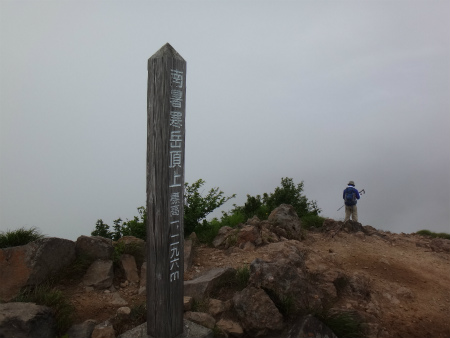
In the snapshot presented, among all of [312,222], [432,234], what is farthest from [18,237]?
[432,234]

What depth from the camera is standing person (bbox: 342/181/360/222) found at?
42.3 ft

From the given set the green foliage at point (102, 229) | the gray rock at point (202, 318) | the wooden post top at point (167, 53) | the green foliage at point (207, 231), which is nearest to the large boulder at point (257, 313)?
the gray rock at point (202, 318)

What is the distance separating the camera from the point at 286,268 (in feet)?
19.5

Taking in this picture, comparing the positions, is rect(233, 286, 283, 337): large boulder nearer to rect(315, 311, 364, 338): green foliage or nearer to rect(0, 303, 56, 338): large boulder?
rect(315, 311, 364, 338): green foliage

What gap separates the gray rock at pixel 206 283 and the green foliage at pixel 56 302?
185 centimetres

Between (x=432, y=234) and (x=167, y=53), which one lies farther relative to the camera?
(x=432, y=234)

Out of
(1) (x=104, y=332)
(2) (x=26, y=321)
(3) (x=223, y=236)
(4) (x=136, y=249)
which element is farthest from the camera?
(3) (x=223, y=236)

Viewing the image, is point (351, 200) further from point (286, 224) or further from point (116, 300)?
point (116, 300)

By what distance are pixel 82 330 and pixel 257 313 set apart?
8.29 ft

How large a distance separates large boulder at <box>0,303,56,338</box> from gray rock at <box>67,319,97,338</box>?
24cm

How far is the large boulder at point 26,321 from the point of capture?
459 cm

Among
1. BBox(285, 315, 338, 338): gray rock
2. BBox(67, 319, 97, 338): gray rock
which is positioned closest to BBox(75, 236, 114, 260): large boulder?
BBox(67, 319, 97, 338): gray rock

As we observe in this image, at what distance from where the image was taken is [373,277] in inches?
307

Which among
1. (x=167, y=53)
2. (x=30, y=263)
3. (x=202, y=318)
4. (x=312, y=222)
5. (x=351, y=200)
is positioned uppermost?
(x=167, y=53)
